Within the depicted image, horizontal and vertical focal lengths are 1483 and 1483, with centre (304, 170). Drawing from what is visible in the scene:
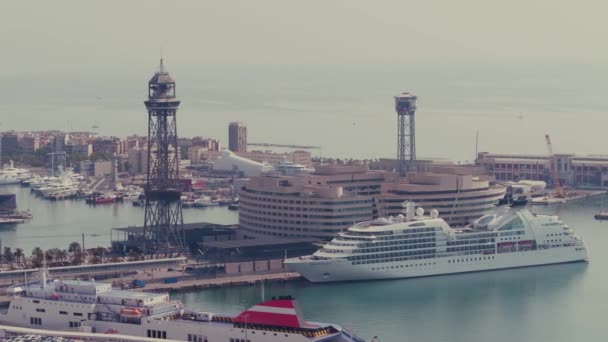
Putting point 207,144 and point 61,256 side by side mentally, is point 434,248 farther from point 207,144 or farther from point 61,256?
point 207,144

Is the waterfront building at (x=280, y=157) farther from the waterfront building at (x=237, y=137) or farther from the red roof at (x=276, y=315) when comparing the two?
the red roof at (x=276, y=315)

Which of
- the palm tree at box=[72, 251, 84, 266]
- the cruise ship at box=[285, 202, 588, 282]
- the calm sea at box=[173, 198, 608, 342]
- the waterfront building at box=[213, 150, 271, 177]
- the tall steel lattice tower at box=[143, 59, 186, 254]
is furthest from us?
the waterfront building at box=[213, 150, 271, 177]

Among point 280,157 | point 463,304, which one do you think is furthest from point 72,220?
point 463,304

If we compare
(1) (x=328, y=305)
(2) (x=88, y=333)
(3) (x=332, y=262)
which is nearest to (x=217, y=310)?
(1) (x=328, y=305)

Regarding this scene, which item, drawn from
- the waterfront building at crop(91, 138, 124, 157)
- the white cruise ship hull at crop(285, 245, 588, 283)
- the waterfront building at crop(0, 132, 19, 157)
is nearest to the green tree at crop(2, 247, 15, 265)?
the white cruise ship hull at crop(285, 245, 588, 283)

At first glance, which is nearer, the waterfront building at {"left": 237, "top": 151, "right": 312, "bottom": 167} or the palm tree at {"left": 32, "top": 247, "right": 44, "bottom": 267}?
the palm tree at {"left": 32, "top": 247, "right": 44, "bottom": 267}

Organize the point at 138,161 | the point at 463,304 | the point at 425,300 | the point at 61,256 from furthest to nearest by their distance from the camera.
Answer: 1. the point at 138,161
2. the point at 61,256
3. the point at 425,300
4. the point at 463,304

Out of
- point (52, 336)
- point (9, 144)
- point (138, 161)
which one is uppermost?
point (9, 144)

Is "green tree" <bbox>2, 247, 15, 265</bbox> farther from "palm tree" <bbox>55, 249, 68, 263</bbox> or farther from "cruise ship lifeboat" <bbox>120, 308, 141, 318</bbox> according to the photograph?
"cruise ship lifeboat" <bbox>120, 308, 141, 318</bbox>
